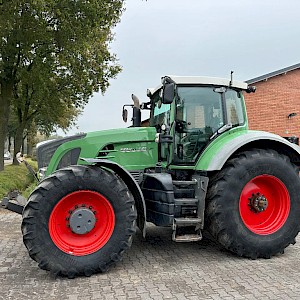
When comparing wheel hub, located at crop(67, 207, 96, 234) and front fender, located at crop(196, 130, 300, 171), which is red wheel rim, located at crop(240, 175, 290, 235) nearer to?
front fender, located at crop(196, 130, 300, 171)

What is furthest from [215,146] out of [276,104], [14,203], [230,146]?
[276,104]

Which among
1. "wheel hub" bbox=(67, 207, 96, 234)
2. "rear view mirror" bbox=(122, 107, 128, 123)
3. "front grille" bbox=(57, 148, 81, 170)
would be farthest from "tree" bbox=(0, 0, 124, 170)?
"wheel hub" bbox=(67, 207, 96, 234)

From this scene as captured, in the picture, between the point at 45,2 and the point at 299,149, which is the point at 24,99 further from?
the point at 299,149

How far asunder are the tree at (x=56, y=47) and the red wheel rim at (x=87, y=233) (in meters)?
6.62

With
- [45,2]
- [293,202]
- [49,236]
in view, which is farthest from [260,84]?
[49,236]

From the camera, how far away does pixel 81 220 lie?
4379 millimetres

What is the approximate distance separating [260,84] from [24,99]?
39.0 feet

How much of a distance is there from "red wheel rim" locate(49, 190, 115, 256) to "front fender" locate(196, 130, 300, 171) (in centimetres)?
144

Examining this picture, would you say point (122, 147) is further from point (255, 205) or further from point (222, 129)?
point (255, 205)

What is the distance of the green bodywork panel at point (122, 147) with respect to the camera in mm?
4961

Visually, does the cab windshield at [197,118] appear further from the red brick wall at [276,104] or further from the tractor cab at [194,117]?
the red brick wall at [276,104]

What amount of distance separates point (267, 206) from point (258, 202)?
0.21m

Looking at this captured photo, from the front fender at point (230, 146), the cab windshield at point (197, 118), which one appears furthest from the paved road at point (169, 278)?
the cab windshield at point (197, 118)

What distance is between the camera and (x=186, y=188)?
5.07m
